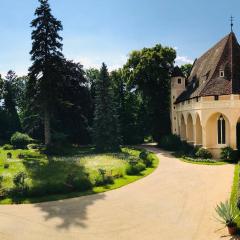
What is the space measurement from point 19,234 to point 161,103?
134 ft

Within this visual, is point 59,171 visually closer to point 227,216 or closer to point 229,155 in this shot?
point 229,155

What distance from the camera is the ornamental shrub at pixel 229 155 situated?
112 ft

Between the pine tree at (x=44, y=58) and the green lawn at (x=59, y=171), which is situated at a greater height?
the pine tree at (x=44, y=58)

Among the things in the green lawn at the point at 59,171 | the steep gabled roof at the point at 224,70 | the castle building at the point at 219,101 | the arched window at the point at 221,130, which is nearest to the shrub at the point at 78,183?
the green lawn at the point at 59,171

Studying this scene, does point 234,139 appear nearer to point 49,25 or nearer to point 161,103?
point 161,103

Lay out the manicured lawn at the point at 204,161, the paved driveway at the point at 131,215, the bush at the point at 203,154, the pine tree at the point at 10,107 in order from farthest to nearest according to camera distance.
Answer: the pine tree at the point at 10,107
the bush at the point at 203,154
the manicured lawn at the point at 204,161
the paved driveway at the point at 131,215

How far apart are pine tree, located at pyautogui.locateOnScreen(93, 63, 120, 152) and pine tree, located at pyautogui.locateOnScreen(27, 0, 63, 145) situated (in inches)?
253

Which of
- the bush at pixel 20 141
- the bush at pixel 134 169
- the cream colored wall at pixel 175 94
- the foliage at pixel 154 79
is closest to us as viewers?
the bush at pixel 134 169

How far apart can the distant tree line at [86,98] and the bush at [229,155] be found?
1553 cm

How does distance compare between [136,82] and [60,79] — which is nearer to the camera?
[60,79]

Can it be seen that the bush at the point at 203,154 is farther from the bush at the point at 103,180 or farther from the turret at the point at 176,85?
the turret at the point at 176,85

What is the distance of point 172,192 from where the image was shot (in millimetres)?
22266

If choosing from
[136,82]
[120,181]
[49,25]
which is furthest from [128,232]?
[136,82]

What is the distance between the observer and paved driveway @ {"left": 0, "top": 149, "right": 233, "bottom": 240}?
50.0 ft
